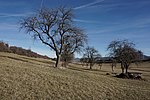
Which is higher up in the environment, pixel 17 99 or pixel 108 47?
pixel 108 47

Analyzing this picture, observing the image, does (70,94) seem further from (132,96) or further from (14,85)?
(132,96)

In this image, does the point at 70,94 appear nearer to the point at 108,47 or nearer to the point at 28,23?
the point at 28,23

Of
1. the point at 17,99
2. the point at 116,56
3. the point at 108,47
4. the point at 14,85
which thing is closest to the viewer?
the point at 17,99

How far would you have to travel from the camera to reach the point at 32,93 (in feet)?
40.7

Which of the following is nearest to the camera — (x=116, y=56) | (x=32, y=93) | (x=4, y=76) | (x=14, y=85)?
(x=32, y=93)

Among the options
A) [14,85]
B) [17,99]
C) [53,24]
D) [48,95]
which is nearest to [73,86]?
[48,95]

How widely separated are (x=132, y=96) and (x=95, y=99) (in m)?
4.05

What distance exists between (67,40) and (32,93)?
98.5 feet

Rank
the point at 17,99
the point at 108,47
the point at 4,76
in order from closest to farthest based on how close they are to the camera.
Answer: the point at 17,99
the point at 4,76
the point at 108,47

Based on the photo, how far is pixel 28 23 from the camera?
4000 cm

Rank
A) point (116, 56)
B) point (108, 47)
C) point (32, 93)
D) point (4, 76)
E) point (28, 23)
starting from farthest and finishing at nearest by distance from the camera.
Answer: point (108, 47) → point (116, 56) → point (28, 23) → point (4, 76) → point (32, 93)

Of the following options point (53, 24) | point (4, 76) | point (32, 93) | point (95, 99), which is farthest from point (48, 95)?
point (53, 24)

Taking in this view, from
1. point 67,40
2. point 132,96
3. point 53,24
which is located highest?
point 53,24

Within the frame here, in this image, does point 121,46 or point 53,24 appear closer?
point 53,24
